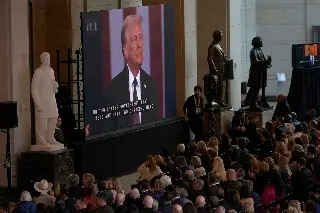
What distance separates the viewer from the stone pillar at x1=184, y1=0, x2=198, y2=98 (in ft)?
86.0

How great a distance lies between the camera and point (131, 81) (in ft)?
77.6

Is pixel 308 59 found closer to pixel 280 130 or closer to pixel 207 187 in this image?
pixel 280 130

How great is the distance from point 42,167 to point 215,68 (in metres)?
6.62

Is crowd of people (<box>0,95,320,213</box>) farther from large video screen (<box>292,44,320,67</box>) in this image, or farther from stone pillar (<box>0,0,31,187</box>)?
large video screen (<box>292,44,320,67</box>)

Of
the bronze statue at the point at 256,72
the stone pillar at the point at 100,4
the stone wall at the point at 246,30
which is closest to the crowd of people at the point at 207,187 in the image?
the stone pillar at the point at 100,4

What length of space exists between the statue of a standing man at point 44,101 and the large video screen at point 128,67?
1374mm

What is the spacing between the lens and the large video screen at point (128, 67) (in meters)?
22.2

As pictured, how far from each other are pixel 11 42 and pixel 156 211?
20.7 ft

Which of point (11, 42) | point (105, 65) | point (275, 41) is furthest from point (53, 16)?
point (275, 41)

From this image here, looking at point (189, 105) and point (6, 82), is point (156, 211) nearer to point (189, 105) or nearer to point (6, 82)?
point (6, 82)

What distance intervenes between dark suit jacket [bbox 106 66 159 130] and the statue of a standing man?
216 cm

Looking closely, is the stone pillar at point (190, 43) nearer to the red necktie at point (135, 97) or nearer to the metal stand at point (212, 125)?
the metal stand at point (212, 125)
